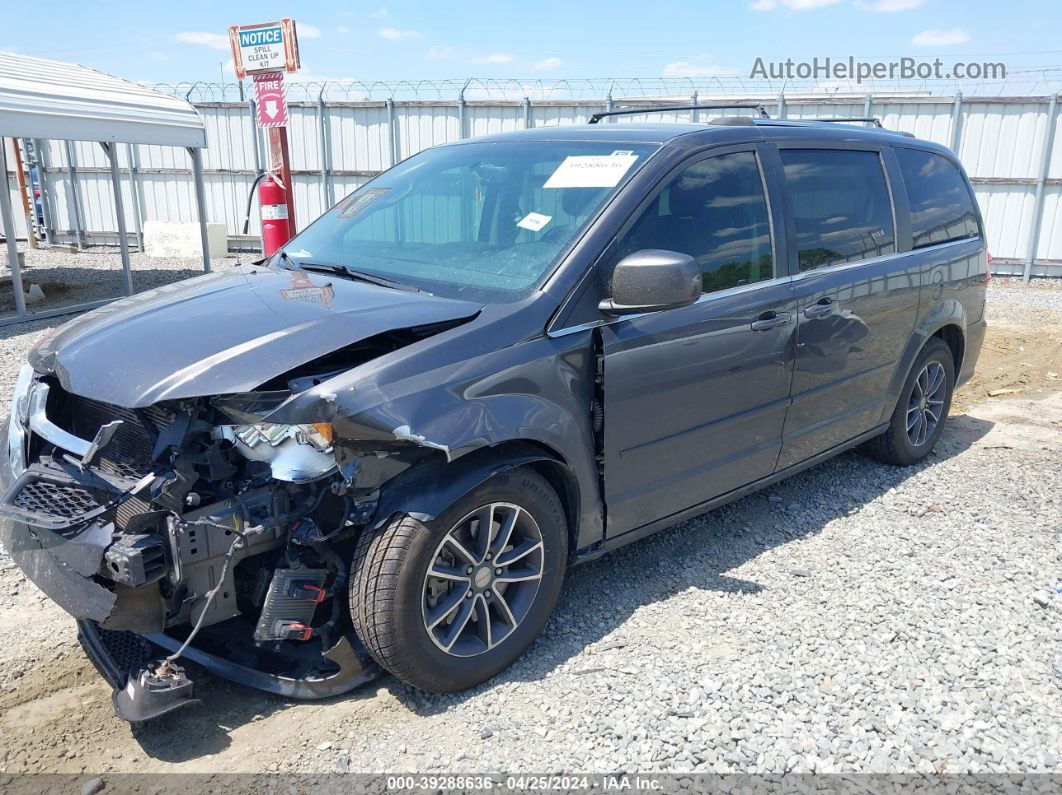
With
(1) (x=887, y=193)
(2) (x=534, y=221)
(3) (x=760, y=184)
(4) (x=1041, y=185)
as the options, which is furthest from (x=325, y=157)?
(2) (x=534, y=221)

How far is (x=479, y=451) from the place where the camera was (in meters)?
2.91

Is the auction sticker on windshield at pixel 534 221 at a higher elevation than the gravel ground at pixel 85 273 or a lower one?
higher

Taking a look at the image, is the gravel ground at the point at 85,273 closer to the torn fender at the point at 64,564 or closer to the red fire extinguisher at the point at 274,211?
the red fire extinguisher at the point at 274,211

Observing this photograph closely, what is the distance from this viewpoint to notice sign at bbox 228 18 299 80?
9.48m

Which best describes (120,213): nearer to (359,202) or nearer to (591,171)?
(359,202)

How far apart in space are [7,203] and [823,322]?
31.3 feet

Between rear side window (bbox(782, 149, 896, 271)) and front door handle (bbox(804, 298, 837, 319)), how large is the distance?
0.18 metres

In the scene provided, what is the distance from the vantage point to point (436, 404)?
272 cm

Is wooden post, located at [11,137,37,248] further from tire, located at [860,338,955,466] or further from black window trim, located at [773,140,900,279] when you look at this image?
tire, located at [860,338,955,466]

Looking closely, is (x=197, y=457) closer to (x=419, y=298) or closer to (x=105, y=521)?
(x=105, y=521)

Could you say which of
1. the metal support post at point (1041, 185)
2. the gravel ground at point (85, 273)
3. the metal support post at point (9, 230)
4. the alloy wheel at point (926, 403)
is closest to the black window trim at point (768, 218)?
the alloy wheel at point (926, 403)

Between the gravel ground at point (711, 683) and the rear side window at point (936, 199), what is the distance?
1.80 metres

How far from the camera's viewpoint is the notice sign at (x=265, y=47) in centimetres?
948

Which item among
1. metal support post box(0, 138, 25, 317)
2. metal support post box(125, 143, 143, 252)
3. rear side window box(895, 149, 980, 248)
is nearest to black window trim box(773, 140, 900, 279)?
rear side window box(895, 149, 980, 248)
